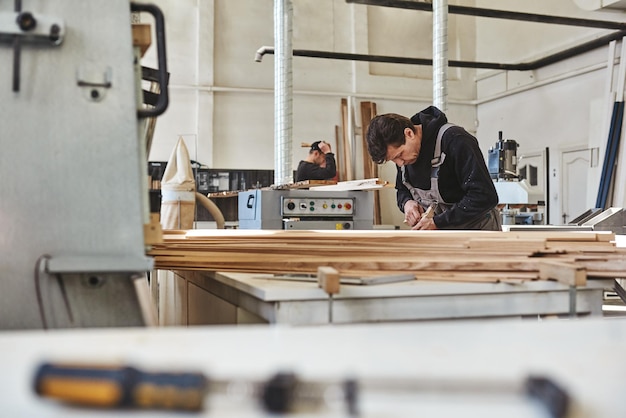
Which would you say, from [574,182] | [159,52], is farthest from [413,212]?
[574,182]

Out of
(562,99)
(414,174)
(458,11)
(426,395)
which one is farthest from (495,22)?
(426,395)

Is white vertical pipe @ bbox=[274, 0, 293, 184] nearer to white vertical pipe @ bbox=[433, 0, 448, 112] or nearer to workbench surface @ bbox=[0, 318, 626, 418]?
white vertical pipe @ bbox=[433, 0, 448, 112]

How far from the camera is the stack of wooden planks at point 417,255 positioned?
1411mm

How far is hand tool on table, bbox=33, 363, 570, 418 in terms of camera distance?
1.80 feet

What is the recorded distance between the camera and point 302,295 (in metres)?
1.19

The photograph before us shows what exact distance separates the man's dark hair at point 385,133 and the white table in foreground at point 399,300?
1.46 m

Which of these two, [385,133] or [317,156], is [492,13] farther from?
[385,133]

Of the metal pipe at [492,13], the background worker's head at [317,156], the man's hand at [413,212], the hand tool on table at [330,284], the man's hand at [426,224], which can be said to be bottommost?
the hand tool on table at [330,284]

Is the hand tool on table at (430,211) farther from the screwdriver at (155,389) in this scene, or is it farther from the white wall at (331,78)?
the white wall at (331,78)

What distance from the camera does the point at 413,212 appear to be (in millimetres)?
2930

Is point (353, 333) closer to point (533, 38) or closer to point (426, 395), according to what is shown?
point (426, 395)

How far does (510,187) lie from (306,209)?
1723 mm

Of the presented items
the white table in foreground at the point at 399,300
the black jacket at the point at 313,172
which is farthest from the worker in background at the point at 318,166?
the white table in foreground at the point at 399,300

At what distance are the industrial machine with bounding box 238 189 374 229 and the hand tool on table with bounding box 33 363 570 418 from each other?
364cm
